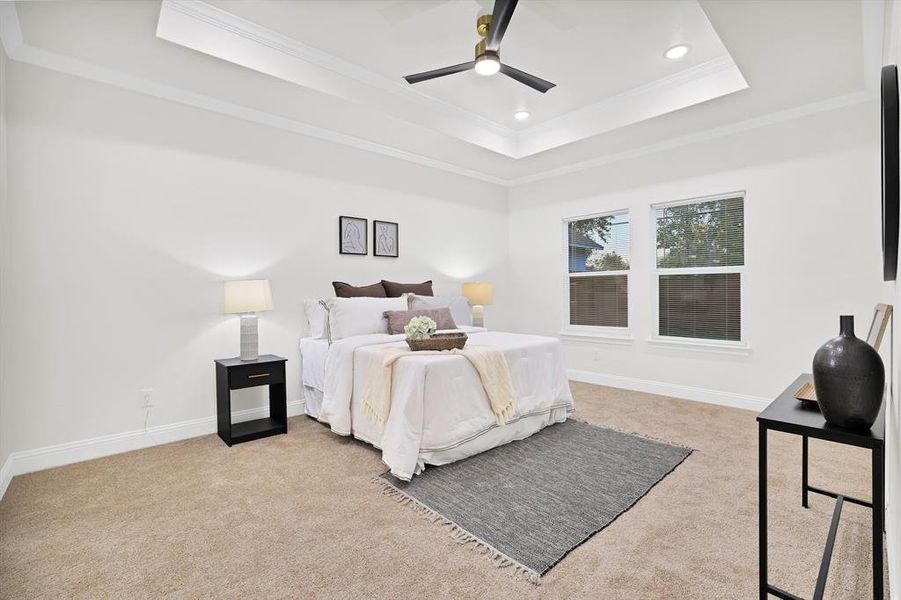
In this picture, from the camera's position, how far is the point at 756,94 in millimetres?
3541

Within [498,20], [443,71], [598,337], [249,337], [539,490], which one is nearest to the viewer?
[498,20]

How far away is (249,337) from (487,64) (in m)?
2.64

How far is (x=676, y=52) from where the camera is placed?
10.7 feet

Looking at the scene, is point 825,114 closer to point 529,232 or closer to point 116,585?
point 529,232

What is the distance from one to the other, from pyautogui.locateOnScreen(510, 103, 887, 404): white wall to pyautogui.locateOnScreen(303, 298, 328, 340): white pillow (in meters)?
3.16

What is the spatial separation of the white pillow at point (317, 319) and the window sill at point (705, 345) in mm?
3440

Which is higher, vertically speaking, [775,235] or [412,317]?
[775,235]

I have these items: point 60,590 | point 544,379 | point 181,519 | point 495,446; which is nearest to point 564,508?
point 495,446

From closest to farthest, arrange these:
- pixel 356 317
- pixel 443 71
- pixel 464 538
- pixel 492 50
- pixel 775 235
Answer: pixel 464 538, pixel 492 50, pixel 443 71, pixel 356 317, pixel 775 235

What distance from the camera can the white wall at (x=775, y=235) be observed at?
3.54 metres

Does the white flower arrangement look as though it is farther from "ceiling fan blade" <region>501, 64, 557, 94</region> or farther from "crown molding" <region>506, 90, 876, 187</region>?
"crown molding" <region>506, 90, 876, 187</region>

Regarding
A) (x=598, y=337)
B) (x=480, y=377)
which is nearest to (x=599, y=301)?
(x=598, y=337)

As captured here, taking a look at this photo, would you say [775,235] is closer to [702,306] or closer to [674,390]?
[702,306]

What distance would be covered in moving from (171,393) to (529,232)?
4.50 metres
